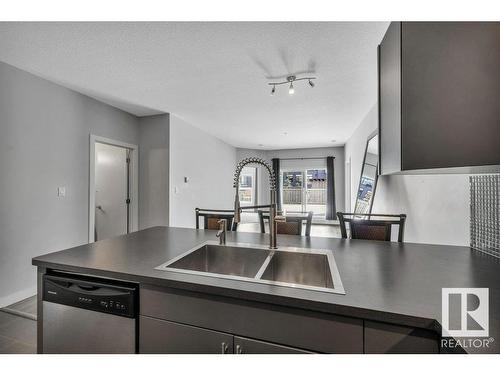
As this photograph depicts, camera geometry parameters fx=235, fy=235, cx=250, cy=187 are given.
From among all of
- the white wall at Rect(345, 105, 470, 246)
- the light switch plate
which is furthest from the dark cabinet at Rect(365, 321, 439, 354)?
the light switch plate

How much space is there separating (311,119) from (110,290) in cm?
414

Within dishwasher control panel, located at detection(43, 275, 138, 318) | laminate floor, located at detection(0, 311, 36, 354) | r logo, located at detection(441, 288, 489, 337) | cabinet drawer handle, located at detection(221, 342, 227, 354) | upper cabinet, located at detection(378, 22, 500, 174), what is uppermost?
upper cabinet, located at detection(378, 22, 500, 174)

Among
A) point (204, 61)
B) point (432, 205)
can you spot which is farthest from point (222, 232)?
point (432, 205)

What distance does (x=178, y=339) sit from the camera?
38.5 inches

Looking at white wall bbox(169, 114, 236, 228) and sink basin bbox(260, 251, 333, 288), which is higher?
white wall bbox(169, 114, 236, 228)

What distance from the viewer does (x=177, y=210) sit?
4219mm

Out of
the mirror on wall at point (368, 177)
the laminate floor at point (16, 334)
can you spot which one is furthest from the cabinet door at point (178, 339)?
the mirror on wall at point (368, 177)

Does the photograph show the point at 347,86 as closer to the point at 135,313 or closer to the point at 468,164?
the point at 468,164

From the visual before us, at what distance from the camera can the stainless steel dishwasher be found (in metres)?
1.05

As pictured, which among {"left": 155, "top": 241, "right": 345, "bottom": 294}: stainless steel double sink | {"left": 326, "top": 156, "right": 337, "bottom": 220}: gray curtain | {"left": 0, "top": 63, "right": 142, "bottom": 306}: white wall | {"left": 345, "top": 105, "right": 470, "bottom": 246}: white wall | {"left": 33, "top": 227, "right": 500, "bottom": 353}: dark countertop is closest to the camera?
{"left": 33, "top": 227, "right": 500, "bottom": 353}: dark countertop

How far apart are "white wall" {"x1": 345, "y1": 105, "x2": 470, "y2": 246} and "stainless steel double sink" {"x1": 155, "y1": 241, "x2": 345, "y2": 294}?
1.13 metres

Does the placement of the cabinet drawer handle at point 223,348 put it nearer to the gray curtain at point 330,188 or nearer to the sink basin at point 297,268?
the sink basin at point 297,268

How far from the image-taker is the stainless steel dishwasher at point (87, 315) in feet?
3.44

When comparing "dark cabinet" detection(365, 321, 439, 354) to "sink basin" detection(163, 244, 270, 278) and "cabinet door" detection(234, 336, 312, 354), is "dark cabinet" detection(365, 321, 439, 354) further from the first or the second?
"sink basin" detection(163, 244, 270, 278)
